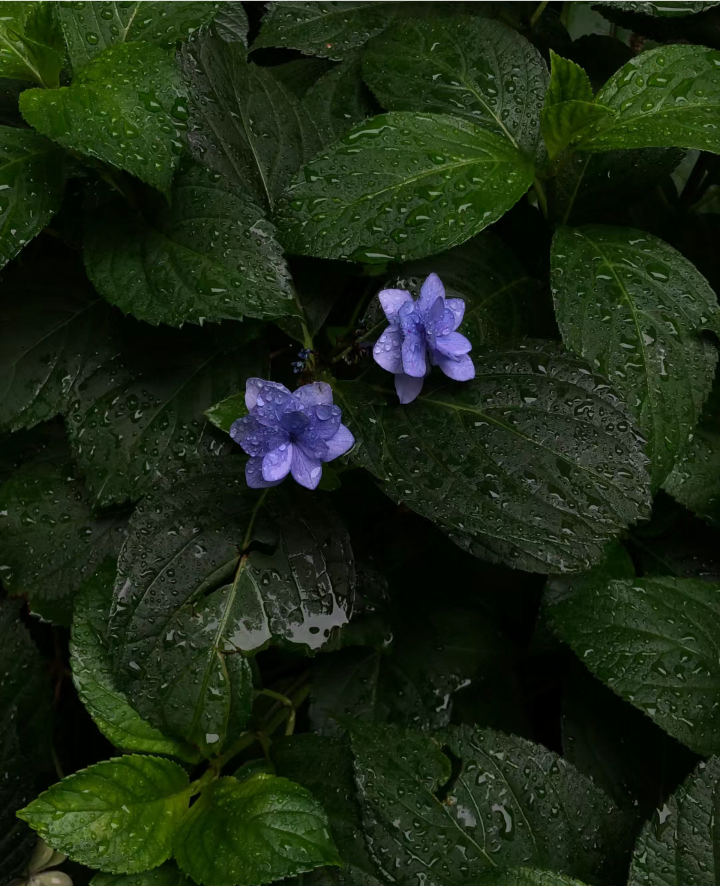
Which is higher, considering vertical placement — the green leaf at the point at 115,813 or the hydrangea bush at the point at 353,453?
the hydrangea bush at the point at 353,453

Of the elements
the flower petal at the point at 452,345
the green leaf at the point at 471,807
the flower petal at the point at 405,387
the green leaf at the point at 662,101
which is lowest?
the green leaf at the point at 471,807

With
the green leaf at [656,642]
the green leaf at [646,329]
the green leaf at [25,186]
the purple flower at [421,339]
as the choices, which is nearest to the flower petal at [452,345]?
the purple flower at [421,339]

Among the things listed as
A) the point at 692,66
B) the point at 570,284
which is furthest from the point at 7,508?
the point at 692,66

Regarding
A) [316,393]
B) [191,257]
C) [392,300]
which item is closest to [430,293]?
[392,300]

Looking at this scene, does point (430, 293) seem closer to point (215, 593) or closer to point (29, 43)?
point (215, 593)

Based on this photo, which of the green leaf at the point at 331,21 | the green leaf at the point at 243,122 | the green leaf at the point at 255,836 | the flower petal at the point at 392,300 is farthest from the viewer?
the green leaf at the point at 331,21

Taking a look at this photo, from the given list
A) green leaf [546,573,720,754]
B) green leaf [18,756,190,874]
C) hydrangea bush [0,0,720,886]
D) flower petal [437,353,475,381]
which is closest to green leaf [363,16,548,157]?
hydrangea bush [0,0,720,886]

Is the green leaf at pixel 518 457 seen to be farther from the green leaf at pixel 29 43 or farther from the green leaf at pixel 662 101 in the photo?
the green leaf at pixel 29 43
